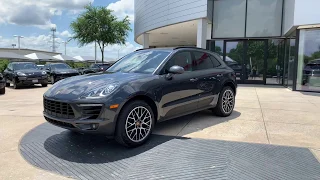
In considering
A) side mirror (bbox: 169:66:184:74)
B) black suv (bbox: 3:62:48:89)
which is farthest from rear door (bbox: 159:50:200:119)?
black suv (bbox: 3:62:48:89)

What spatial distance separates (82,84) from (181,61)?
2.01 m

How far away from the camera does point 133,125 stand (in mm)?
4086

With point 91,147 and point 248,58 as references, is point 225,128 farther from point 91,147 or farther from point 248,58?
point 248,58

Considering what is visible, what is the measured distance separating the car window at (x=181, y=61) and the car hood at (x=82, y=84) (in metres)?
0.57

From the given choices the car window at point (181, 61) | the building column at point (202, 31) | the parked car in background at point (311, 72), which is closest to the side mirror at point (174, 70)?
the car window at point (181, 61)

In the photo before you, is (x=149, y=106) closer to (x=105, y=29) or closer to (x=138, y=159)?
(x=138, y=159)

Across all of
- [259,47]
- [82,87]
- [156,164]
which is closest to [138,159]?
[156,164]

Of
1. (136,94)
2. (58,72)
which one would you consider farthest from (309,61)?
(58,72)

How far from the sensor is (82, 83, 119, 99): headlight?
3.79m

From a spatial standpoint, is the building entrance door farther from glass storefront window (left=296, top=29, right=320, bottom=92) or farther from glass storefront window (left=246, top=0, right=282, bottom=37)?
glass storefront window (left=296, top=29, right=320, bottom=92)

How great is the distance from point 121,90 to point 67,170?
1.31m

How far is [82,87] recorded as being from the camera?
402 centimetres

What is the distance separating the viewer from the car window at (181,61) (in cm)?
490

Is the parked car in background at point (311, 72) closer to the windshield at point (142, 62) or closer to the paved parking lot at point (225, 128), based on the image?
the paved parking lot at point (225, 128)
